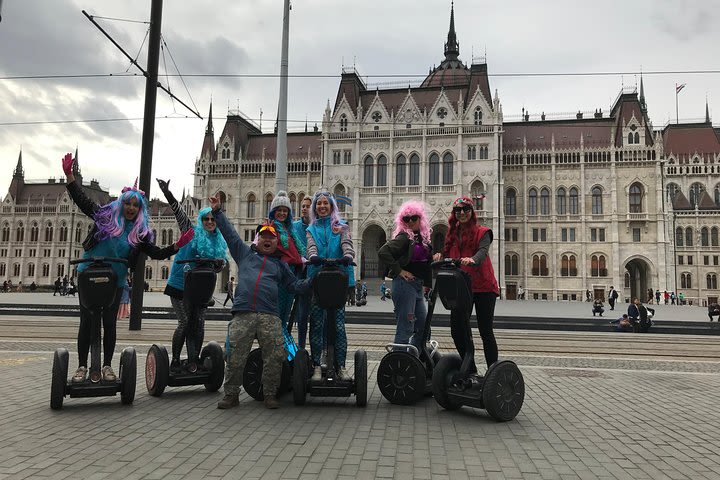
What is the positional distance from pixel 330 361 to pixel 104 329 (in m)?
2.32

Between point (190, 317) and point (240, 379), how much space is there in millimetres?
1108

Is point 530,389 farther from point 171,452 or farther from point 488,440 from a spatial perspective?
point 171,452

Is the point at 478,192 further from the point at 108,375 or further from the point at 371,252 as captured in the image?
the point at 108,375

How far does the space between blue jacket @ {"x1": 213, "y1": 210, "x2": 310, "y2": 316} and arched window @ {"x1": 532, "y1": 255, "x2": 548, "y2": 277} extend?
49.2 metres

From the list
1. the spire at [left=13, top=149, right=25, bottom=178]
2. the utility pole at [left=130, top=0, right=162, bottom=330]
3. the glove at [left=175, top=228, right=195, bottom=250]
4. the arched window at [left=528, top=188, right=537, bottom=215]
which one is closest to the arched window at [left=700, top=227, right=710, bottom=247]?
the arched window at [left=528, top=188, right=537, bottom=215]

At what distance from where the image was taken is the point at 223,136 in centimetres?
Result: 6109

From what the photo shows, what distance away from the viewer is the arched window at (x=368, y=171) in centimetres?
5094

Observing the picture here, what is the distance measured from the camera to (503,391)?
486cm

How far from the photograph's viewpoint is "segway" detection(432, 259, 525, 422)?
4.81m

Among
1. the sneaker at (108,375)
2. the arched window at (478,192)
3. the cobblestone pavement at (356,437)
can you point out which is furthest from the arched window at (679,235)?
the sneaker at (108,375)

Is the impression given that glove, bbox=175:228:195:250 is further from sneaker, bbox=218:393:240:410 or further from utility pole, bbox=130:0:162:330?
utility pole, bbox=130:0:162:330

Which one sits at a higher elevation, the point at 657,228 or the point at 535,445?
the point at 657,228

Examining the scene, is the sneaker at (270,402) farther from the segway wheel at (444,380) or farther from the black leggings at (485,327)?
the black leggings at (485,327)

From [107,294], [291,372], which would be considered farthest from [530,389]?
[107,294]
